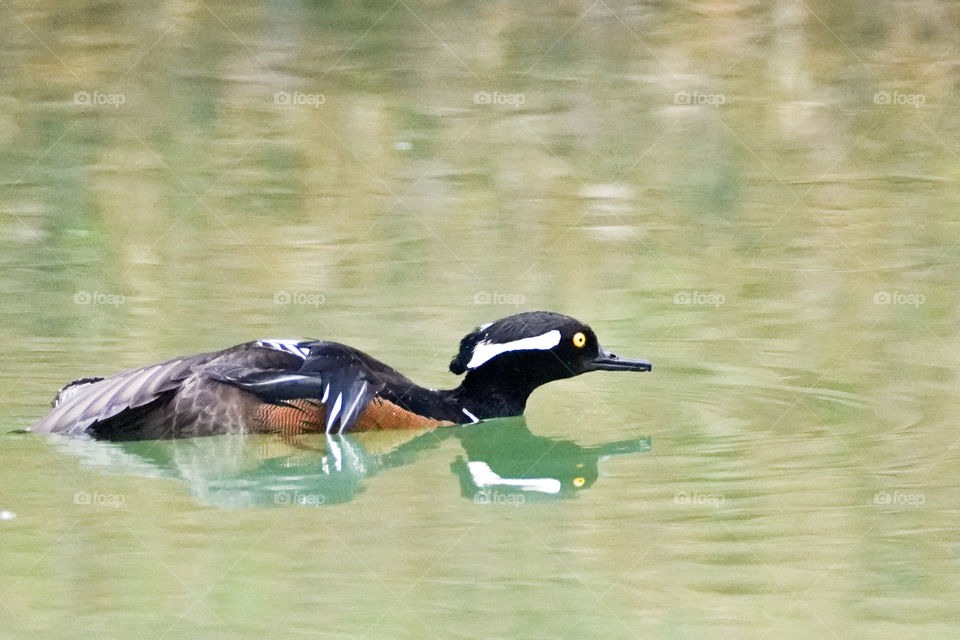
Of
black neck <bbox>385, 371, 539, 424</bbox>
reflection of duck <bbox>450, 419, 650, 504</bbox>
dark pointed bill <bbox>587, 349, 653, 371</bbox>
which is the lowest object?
reflection of duck <bbox>450, 419, 650, 504</bbox>

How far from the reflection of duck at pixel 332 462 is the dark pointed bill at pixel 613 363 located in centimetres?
62

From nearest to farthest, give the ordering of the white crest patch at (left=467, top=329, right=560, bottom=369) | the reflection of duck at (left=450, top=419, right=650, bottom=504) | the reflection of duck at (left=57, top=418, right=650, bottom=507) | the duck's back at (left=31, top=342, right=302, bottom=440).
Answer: the reflection of duck at (left=57, top=418, right=650, bottom=507) → the reflection of duck at (left=450, top=419, right=650, bottom=504) → the duck's back at (left=31, top=342, right=302, bottom=440) → the white crest patch at (left=467, top=329, right=560, bottom=369)

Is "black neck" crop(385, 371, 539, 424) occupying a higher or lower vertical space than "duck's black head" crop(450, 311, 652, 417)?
lower

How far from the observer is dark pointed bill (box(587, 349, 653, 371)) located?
1073 cm

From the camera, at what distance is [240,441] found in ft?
33.3

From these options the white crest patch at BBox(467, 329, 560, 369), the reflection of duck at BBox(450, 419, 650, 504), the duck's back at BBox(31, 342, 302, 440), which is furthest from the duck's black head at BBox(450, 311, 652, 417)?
the duck's back at BBox(31, 342, 302, 440)

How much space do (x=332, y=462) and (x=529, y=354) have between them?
5.19ft

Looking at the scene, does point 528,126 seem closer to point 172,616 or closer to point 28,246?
point 28,246

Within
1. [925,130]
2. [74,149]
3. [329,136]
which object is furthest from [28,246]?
[925,130]

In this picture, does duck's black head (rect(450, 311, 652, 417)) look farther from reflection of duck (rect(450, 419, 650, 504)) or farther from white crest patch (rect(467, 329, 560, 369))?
reflection of duck (rect(450, 419, 650, 504))

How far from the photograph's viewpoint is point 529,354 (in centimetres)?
1075

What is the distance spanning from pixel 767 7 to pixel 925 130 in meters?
2.94

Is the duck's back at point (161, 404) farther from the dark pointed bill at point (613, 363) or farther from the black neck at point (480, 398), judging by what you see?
the dark pointed bill at point (613, 363)

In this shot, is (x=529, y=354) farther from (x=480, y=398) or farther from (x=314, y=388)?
(x=314, y=388)
